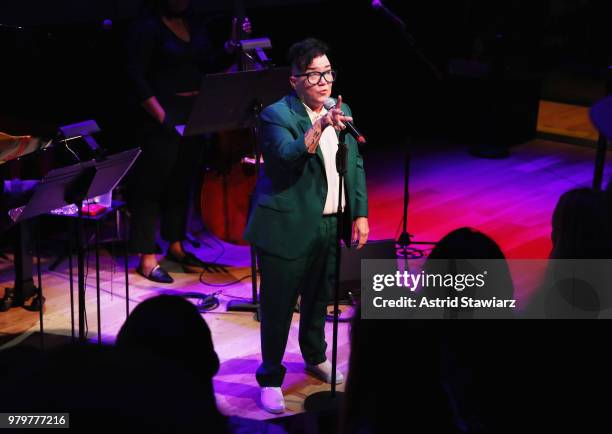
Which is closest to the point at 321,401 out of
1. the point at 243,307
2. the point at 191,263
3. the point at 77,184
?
the point at 243,307

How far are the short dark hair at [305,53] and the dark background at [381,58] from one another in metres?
1.57

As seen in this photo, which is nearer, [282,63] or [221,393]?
[221,393]

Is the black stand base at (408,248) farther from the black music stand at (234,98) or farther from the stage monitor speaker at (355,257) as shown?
the black music stand at (234,98)

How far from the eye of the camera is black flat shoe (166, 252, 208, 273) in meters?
6.05

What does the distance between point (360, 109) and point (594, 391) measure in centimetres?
692

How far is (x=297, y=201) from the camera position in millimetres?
3990

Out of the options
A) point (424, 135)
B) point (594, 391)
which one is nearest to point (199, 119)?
point (594, 391)

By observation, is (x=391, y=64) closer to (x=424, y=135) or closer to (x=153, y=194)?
(x=424, y=135)

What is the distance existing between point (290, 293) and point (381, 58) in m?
5.00

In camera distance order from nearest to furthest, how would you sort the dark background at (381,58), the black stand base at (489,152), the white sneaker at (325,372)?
the white sneaker at (325,372)
the dark background at (381,58)
the black stand base at (489,152)

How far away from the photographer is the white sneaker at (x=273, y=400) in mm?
4227

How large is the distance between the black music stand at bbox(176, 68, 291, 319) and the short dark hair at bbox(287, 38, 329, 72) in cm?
76

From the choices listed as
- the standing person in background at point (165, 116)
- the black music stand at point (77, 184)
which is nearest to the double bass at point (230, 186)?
the standing person in background at point (165, 116)

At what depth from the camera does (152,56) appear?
555cm
